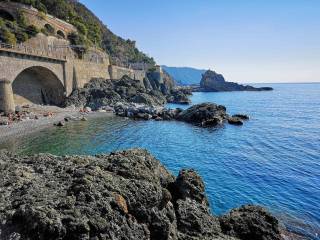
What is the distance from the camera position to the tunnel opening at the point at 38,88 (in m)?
52.2

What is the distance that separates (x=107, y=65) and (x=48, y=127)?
42879 mm

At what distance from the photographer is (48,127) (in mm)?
44000

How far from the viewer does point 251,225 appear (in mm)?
14320

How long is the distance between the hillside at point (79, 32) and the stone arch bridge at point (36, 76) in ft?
19.7

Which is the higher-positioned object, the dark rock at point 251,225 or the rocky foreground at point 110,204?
the rocky foreground at point 110,204

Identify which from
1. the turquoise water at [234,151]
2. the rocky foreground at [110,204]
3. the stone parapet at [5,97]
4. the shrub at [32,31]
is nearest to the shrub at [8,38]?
the shrub at [32,31]

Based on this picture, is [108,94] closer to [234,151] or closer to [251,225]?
[234,151]

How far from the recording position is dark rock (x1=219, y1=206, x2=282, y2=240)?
45.9 feet

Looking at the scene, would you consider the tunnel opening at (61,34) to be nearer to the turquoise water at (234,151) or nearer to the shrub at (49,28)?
the shrub at (49,28)

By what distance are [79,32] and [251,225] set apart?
85782mm

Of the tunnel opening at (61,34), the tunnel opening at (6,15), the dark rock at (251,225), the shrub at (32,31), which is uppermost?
the tunnel opening at (6,15)

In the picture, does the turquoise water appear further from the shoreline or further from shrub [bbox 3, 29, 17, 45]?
shrub [bbox 3, 29, 17, 45]

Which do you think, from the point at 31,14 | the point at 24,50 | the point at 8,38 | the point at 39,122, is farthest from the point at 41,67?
Answer: the point at 31,14

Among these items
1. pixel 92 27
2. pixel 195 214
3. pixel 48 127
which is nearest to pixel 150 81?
pixel 92 27
